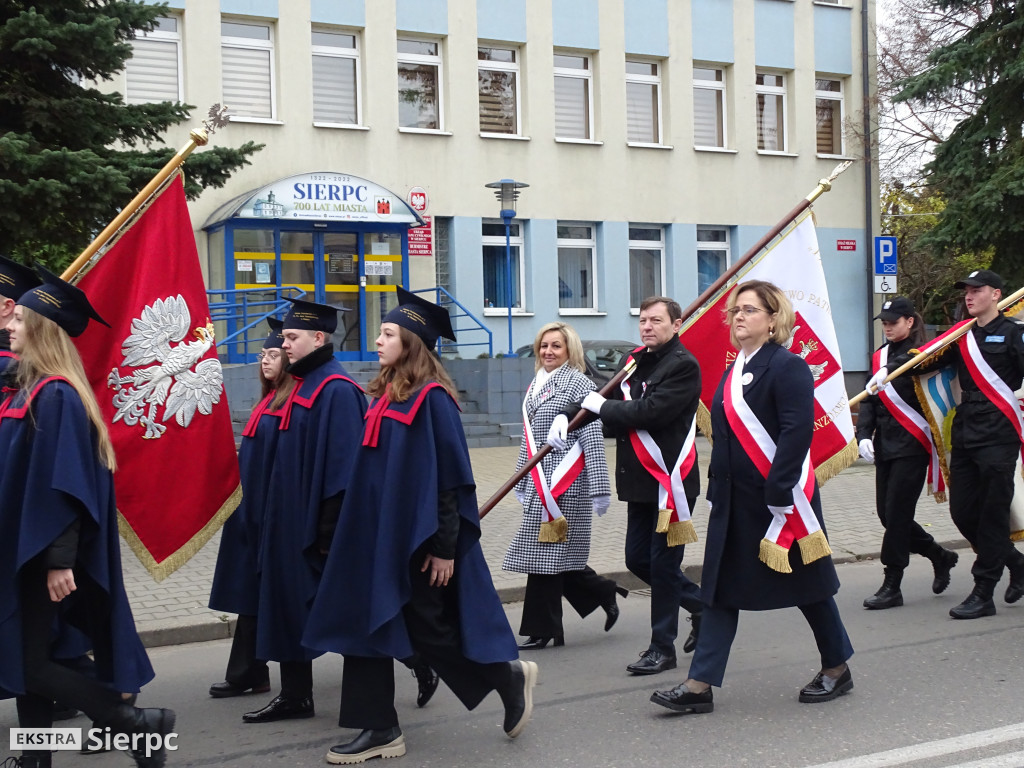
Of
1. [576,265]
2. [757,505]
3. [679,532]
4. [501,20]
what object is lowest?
[679,532]

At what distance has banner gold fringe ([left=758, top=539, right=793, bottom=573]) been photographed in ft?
17.2

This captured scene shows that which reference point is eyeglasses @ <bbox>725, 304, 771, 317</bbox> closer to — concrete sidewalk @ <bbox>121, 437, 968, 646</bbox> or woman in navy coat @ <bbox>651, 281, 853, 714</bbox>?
woman in navy coat @ <bbox>651, 281, 853, 714</bbox>

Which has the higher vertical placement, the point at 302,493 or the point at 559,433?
the point at 559,433

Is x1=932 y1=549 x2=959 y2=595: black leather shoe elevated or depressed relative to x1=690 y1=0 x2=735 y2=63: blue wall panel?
depressed

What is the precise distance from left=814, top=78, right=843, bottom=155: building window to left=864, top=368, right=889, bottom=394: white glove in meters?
19.7

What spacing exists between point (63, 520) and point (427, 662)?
1.61 m

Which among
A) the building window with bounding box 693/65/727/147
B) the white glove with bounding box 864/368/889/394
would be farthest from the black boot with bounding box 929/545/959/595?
the building window with bounding box 693/65/727/147

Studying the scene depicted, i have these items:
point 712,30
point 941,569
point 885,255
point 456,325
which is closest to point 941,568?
point 941,569

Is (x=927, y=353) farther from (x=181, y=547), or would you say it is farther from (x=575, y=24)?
(x=575, y=24)

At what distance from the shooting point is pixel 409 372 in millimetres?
5012

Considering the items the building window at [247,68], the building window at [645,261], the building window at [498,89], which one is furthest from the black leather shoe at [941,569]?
the building window at [645,261]

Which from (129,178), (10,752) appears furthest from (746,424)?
(129,178)

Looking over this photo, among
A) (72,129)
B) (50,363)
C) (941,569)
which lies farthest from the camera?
(72,129)

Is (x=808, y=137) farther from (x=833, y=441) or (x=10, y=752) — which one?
(x=10, y=752)
